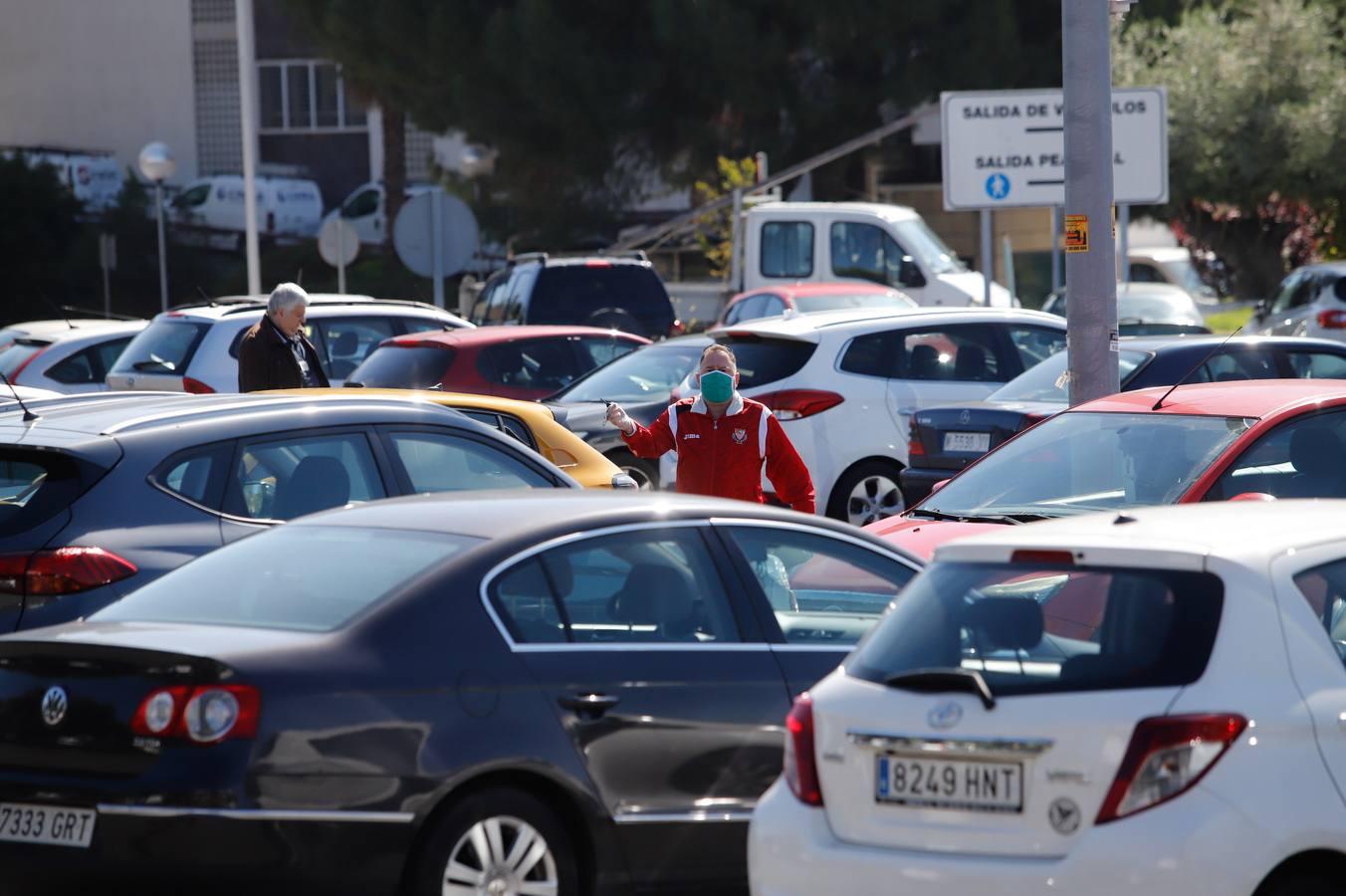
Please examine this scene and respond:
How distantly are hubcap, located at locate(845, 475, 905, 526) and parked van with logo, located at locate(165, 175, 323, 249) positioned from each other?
3951 centimetres

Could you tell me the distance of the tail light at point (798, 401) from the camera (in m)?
13.9

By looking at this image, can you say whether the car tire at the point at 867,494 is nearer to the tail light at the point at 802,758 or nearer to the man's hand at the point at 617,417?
the man's hand at the point at 617,417

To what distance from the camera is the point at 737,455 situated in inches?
383

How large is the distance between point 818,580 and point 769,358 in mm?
8019

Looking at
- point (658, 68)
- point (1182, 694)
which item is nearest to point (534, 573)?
point (1182, 694)

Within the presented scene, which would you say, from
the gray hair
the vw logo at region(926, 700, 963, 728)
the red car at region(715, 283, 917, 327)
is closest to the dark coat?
the gray hair

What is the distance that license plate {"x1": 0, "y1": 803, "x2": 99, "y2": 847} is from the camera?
5.23 metres

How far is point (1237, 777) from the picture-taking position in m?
4.40

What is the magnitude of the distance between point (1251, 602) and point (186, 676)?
2611 mm

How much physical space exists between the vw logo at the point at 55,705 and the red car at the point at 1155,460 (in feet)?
12.7

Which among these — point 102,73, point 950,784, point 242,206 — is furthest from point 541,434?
point 102,73

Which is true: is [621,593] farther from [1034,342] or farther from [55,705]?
[1034,342]

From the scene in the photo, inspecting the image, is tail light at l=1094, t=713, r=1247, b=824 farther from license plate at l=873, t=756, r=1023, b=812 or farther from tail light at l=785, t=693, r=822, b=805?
tail light at l=785, t=693, r=822, b=805

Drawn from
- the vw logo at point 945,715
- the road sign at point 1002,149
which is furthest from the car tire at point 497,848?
the road sign at point 1002,149
